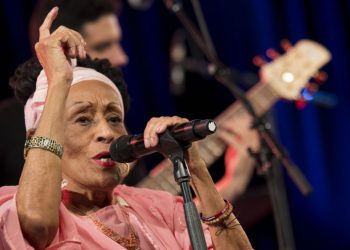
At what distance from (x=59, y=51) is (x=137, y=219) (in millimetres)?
587

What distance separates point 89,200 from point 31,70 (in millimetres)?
489

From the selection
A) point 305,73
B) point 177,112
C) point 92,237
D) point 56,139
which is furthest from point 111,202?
point 177,112

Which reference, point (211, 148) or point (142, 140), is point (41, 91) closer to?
point (142, 140)

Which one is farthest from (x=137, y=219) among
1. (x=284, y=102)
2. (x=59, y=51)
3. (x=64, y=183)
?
(x=284, y=102)

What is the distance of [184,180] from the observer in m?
1.99

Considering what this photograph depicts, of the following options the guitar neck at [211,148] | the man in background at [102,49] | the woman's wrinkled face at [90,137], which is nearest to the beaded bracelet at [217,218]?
the woman's wrinkled face at [90,137]

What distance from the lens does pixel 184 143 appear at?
201 cm

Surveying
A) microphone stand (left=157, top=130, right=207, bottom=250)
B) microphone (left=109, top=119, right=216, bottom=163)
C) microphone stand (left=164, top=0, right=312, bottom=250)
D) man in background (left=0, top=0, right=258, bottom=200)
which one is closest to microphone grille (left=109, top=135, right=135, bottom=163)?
microphone (left=109, top=119, right=216, bottom=163)

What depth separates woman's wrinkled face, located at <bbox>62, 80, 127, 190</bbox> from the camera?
233cm

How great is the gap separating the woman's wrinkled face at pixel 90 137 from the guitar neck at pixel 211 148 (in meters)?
1.18

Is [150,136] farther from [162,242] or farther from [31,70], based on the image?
[31,70]

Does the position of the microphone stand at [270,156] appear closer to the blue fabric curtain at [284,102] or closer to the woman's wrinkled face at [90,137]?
the woman's wrinkled face at [90,137]

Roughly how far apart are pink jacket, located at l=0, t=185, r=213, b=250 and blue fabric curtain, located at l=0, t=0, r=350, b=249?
242 centimetres

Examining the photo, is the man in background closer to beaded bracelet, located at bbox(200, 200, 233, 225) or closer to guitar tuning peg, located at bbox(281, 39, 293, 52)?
guitar tuning peg, located at bbox(281, 39, 293, 52)
